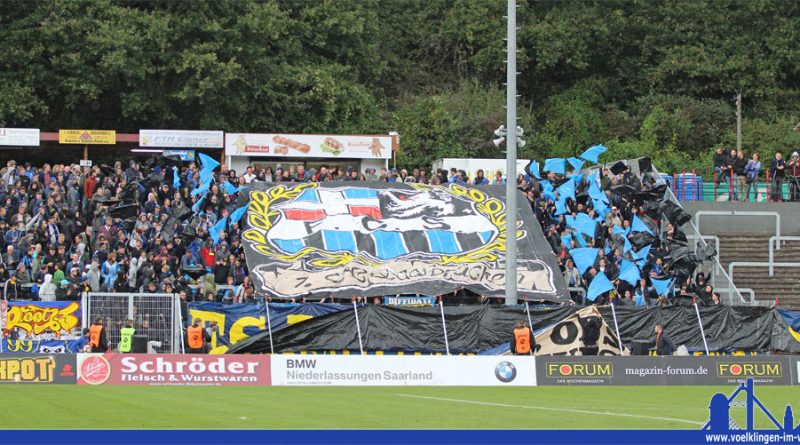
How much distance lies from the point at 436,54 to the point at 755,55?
17267 mm

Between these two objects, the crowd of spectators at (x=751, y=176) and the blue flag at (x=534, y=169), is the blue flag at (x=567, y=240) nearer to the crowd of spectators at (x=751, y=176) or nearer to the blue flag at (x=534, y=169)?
the blue flag at (x=534, y=169)

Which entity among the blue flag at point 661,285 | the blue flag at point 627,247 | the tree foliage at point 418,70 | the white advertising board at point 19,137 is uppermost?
the tree foliage at point 418,70

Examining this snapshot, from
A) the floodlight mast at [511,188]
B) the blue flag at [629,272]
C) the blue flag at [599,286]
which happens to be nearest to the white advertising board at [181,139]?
the floodlight mast at [511,188]

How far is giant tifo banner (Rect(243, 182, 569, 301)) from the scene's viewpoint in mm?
36750

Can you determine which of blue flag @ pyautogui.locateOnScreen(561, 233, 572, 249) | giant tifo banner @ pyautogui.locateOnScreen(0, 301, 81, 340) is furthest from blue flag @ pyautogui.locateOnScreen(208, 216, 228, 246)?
blue flag @ pyautogui.locateOnScreen(561, 233, 572, 249)

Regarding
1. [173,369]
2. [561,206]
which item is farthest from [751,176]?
[173,369]

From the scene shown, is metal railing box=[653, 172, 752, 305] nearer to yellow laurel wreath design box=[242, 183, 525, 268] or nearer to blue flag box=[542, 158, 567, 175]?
blue flag box=[542, 158, 567, 175]

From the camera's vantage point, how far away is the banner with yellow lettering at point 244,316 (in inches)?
1273

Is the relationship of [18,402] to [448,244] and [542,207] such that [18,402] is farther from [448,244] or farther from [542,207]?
[542,207]

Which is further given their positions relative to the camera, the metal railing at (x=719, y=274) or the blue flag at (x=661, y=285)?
the metal railing at (x=719, y=274)

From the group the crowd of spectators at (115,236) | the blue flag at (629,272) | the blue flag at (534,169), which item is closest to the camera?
the crowd of spectators at (115,236)

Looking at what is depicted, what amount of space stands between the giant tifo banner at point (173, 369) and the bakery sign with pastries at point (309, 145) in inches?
717

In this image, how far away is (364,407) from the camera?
70.1 ft

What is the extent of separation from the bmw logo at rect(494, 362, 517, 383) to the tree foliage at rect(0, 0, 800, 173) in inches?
1184
